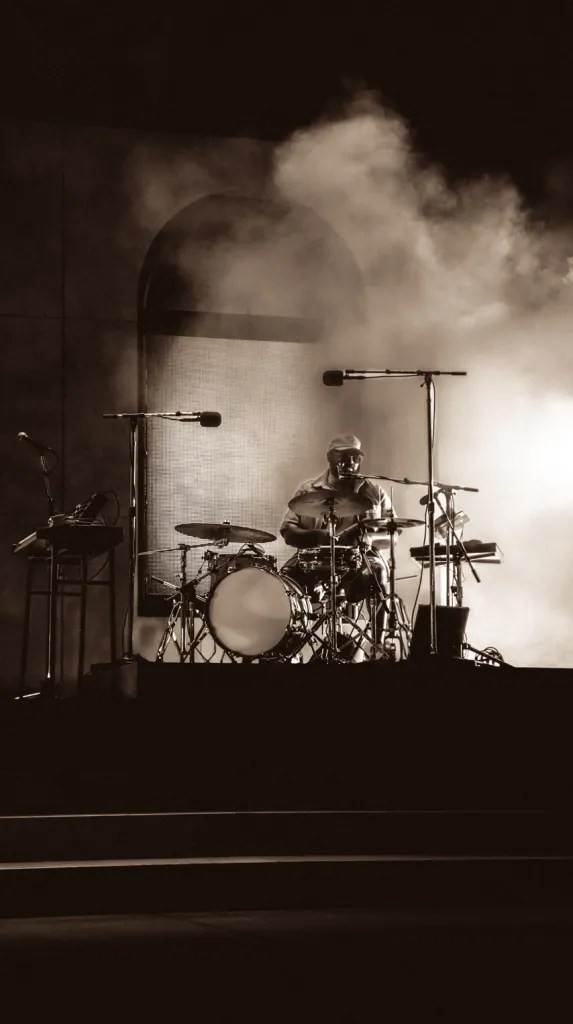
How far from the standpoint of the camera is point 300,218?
9.21m

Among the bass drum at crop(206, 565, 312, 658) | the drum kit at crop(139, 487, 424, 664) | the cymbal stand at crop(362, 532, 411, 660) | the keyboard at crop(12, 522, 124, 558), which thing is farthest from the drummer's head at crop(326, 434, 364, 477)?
the keyboard at crop(12, 522, 124, 558)

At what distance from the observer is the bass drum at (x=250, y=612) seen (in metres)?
7.45

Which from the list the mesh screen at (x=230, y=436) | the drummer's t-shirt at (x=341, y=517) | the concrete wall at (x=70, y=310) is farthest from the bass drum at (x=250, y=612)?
the mesh screen at (x=230, y=436)

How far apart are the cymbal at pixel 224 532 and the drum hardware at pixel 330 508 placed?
24 centimetres

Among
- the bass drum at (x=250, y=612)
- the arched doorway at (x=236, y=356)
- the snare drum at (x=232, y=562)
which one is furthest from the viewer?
the arched doorway at (x=236, y=356)

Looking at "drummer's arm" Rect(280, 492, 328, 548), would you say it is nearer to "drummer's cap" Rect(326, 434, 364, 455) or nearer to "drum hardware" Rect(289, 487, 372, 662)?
Result: "drum hardware" Rect(289, 487, 372, 662)

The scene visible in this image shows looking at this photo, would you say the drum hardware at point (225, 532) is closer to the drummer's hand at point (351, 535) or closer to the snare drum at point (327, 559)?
the snare drum at point (327, 559)

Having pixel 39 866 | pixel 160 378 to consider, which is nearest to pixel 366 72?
pixel 160 378

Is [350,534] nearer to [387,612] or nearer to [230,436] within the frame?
[387,612]

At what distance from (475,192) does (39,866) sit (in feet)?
19.7

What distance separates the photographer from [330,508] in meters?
7.55

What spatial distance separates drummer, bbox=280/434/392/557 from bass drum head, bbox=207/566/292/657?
1.38 feet

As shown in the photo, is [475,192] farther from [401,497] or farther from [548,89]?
[401,497]

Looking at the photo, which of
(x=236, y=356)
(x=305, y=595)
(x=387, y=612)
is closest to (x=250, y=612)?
(x=305, y=595)
